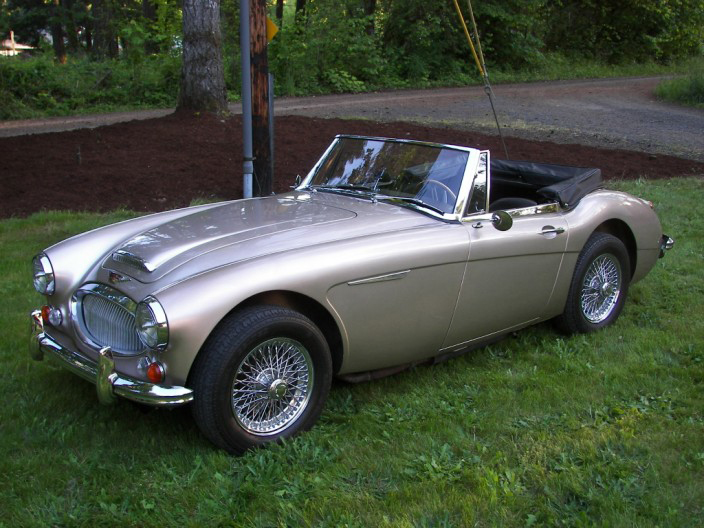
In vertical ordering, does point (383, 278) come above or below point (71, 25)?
below

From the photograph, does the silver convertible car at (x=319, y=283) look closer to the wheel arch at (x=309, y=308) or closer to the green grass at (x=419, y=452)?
the wheel arch at (x=309, y=308)

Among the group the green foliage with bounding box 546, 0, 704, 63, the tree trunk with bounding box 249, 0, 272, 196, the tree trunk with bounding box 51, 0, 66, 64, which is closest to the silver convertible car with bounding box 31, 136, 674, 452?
the tree trunk with bounding box 249, 0, 272, 196

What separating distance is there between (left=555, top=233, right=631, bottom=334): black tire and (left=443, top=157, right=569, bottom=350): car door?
269mm

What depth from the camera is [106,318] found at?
11.6 feet

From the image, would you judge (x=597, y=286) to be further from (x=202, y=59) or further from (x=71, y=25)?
(x=71, y=25)

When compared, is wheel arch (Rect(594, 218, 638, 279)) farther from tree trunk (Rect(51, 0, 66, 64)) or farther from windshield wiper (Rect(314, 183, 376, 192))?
tree trunk (Rect(51, 0, 66, 64))

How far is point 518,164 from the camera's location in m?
5.66

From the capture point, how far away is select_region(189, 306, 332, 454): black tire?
10.5 ft

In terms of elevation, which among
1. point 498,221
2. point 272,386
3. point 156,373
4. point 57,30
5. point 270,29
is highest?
point 57,30

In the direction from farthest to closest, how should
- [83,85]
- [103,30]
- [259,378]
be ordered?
[103,30] < [83,85] < [259,378]

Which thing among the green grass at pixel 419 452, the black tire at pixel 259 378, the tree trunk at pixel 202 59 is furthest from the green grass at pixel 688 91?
the black tire at pixel 259 378

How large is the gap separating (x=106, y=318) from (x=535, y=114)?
14.0 m

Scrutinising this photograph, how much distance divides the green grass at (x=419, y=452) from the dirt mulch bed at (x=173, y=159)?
4.08 metres

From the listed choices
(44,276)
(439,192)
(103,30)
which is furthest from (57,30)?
(439,192)
